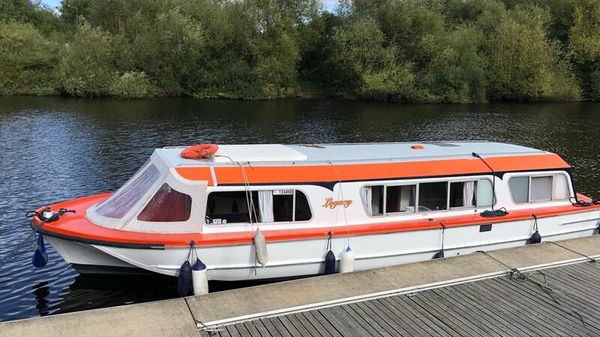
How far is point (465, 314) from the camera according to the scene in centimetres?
994

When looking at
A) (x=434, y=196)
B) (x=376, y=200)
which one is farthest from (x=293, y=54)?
(x=376, y=200)

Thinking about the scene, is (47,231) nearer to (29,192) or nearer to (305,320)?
(305,320)

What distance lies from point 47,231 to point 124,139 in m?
22.3

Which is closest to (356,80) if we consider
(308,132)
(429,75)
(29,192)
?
(429,75)

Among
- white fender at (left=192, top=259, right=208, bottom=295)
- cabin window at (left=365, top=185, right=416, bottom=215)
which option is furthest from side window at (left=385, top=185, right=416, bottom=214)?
white fender at (left=192, top=259, right=208, bottom=295)

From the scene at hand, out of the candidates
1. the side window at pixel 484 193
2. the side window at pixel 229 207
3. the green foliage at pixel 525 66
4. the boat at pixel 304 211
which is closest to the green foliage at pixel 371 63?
the green foliage at pixel 525 66

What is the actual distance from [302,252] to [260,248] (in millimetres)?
1286

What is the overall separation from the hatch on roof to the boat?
4 cm

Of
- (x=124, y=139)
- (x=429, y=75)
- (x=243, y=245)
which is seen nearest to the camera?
(x=243, y=245)

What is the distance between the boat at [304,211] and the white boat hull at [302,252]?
29 millimetres

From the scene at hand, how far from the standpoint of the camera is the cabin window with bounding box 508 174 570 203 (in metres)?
14.7

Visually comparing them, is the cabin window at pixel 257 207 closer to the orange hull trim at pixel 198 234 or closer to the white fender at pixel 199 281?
the orange hull trim at pixel 198 234

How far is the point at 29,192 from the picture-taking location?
2139cm

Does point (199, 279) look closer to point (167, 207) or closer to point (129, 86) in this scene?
point (167, 207)
